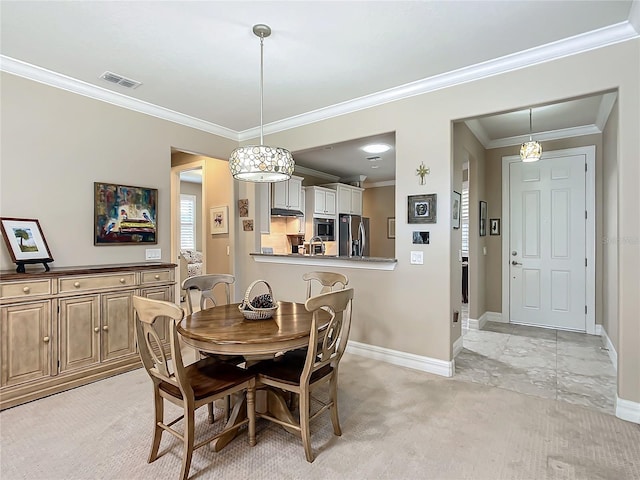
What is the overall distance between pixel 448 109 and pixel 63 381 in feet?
13.4

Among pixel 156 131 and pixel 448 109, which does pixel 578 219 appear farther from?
pixel 156 131

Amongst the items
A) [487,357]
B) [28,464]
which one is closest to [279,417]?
[28,464]

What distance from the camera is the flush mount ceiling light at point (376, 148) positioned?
5262 millimetres

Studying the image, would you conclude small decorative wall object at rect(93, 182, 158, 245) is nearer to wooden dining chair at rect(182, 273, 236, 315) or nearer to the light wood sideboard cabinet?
the light wood sideboard cabinet

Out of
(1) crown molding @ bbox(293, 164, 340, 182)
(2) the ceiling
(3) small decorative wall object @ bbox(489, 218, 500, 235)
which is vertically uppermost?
(2) the ceiling

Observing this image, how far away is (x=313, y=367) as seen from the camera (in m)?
2.01

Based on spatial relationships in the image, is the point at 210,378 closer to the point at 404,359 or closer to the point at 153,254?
the point at 404,359

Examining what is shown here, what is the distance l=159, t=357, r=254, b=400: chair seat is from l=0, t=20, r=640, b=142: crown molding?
2.82 m

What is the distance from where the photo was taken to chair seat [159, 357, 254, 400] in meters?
Result: 1.89

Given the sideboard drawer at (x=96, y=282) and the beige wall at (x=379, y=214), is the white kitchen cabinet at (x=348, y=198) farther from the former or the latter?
the sideboard drawer at (x=96, y=282)

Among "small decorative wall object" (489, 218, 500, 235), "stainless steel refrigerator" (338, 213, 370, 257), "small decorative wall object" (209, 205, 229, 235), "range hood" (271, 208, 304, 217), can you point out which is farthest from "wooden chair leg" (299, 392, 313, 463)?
"stainless steel refrigerator" (338, 213, 370, 257)

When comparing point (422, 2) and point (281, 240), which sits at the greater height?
point (422, 2)

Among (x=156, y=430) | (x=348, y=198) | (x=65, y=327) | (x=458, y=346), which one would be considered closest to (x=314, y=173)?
(x=348, y=198)

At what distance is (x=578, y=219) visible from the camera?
15.5ft
